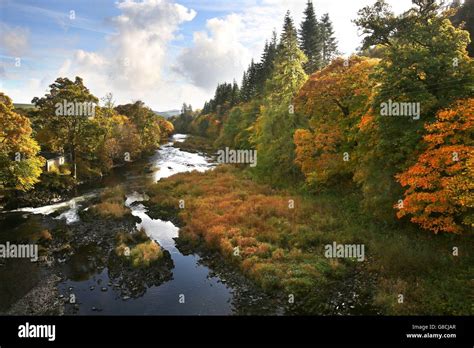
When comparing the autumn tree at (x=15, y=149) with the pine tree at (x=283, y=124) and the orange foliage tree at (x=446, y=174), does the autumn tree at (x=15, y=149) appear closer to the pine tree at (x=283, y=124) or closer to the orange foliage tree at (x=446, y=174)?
the pine tree at (x=283, y=124)

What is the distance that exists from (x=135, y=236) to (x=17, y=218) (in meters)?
12.4

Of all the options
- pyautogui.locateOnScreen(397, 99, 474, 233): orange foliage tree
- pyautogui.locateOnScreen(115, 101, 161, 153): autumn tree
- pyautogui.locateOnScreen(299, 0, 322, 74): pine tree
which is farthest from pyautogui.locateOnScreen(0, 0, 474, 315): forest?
pyautogui.locateOnScreen(115, 101, 161, 153): autumn tree

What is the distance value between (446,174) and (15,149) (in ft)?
108

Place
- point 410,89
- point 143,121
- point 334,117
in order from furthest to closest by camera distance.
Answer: point 143,121 → point 334,117 → point 410,89

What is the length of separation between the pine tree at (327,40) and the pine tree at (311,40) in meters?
5.88

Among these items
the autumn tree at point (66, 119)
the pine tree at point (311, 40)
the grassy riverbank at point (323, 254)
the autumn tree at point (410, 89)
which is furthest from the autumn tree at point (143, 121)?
the autumn tree at point (410, 89)

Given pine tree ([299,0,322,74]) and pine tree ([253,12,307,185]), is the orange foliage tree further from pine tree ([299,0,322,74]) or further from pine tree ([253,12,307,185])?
pine tree ([299,0,322,74])

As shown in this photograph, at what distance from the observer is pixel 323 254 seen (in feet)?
70.3

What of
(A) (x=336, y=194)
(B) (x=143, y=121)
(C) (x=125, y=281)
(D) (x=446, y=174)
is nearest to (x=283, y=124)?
(A) (x=336, y=194)

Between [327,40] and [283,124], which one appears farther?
[327,40]

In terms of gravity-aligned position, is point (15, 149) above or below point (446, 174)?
above

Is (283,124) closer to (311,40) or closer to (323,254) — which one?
(323,254)
